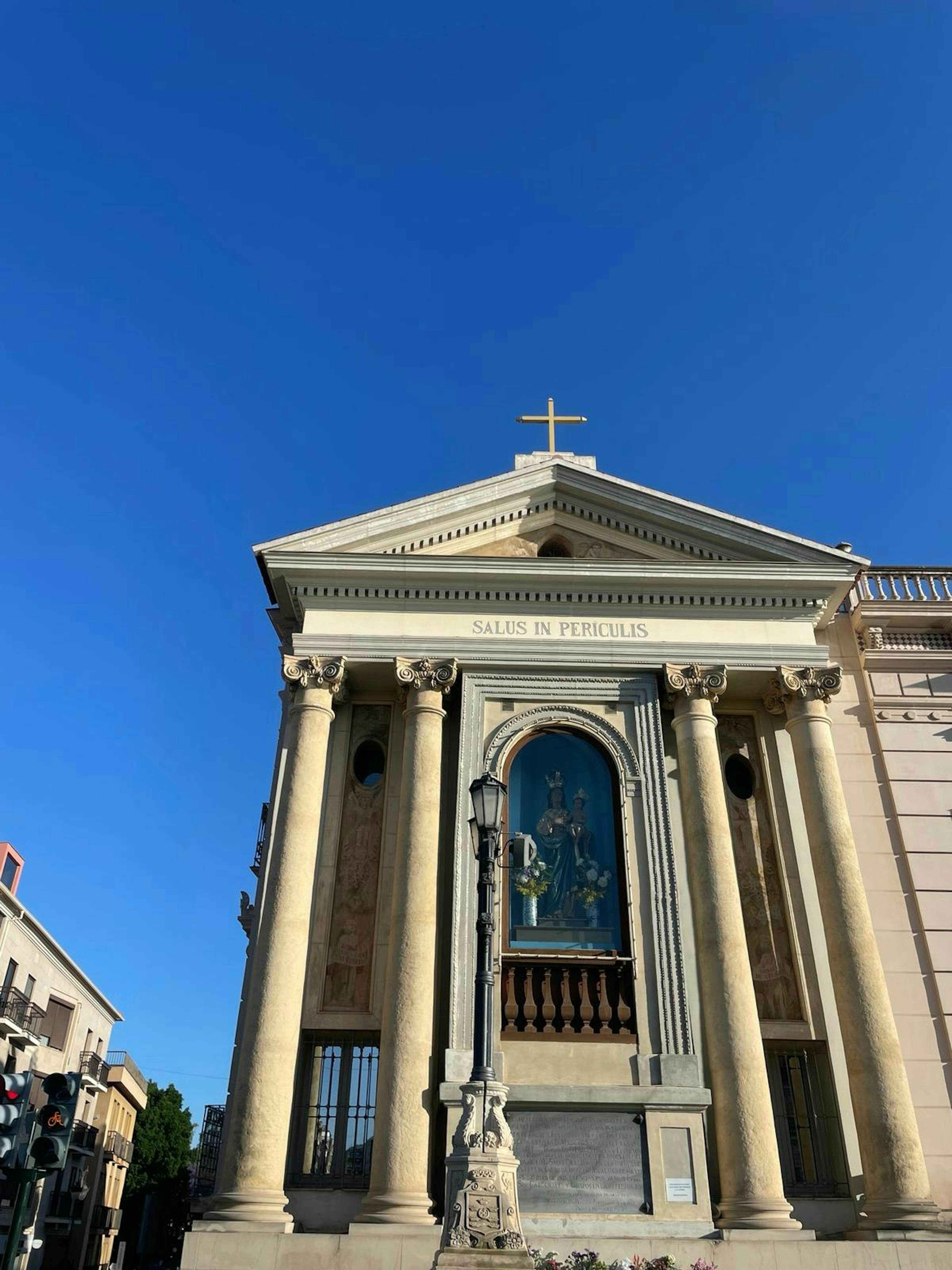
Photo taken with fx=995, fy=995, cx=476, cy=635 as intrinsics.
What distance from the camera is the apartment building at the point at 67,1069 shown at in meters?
39.7

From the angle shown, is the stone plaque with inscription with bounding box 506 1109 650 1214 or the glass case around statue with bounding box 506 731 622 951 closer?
the stone plaque with inscription with bounding box 506 1109 650 1214

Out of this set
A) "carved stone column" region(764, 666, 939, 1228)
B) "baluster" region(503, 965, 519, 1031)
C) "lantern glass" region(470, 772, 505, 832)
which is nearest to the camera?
"lantern glass" region(470, 772, 505, 832)

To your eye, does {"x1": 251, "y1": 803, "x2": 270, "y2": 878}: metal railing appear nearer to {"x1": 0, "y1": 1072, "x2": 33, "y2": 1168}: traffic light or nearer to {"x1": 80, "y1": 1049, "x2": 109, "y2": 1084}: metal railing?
{"x1": 0, "y1": 1072, "x2": 33, "y2": 1168}: traffic light

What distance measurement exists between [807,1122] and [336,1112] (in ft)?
24.9

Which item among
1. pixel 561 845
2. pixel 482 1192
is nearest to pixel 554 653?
pixel 561 845

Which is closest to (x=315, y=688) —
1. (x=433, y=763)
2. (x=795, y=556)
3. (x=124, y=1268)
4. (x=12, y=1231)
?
(x=433, y=763)

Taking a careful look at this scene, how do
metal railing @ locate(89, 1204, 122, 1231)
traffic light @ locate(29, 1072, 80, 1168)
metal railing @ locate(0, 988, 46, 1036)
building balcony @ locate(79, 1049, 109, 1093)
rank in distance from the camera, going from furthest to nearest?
metal railing @ locate(89, 1204, 122, 1231)
building balcony @ locate(79, 1049, 109, 1093)
metal railing @ locate(0, 988, 46, 1036)
traffic light @ locate(29, 1072, 80, 1168)

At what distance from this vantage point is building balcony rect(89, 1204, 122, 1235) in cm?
5553

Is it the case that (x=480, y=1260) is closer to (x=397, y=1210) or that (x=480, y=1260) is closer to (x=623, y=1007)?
(x=397, y=1210)

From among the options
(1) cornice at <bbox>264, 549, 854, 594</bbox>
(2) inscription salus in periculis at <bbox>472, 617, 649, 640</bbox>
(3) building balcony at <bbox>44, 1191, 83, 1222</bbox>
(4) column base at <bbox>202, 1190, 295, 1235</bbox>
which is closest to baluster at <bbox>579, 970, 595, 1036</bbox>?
(4) column base at <bbox>202, 1190, 295, 1235</bbox>

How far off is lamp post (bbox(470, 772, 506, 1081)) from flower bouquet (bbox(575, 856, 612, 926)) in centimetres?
636

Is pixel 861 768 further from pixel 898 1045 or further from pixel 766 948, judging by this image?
pixel 898 1045

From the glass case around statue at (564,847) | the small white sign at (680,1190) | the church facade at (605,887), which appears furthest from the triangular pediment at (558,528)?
the small white sign at (680,1190)

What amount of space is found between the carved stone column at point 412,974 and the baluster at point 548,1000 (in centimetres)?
179
